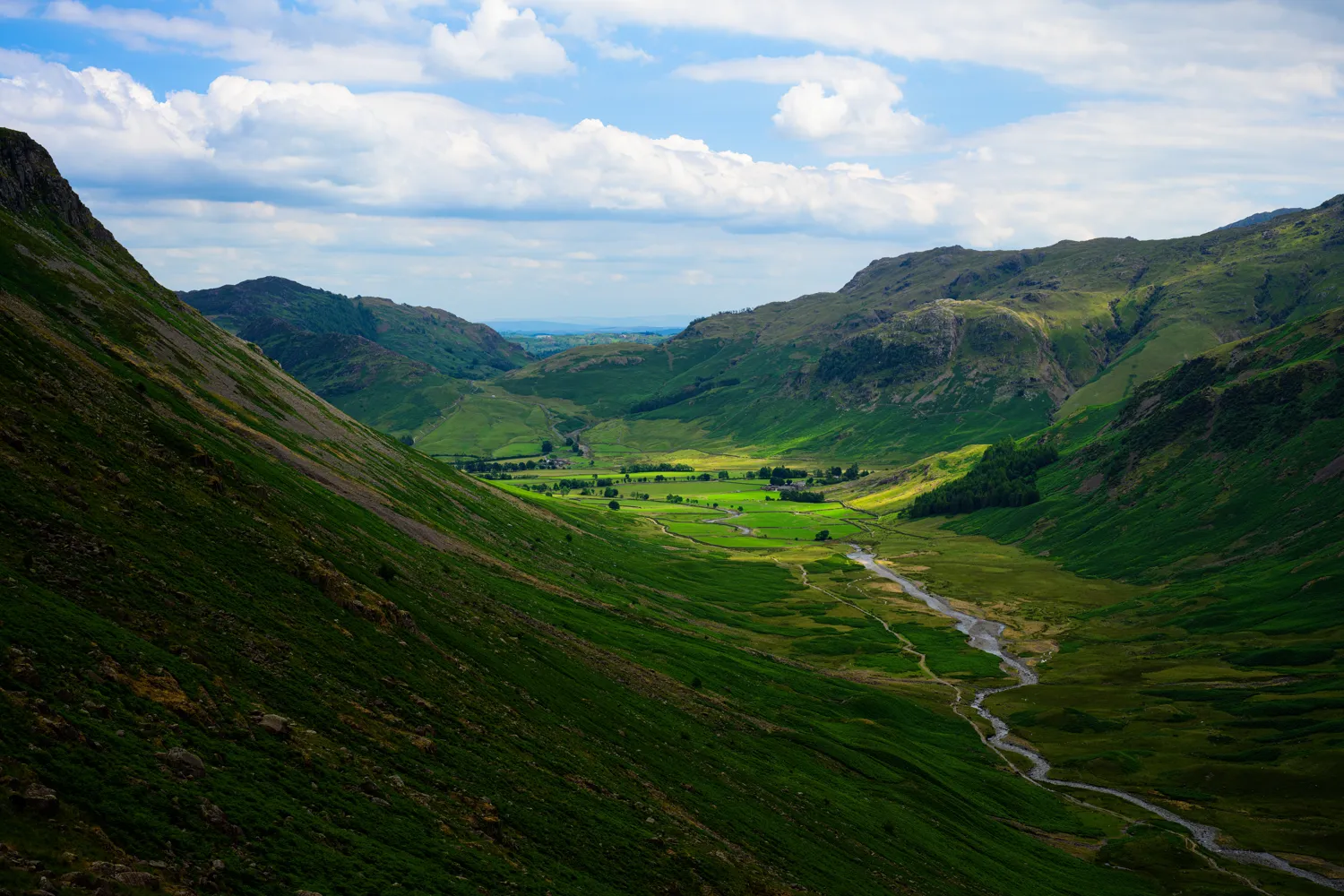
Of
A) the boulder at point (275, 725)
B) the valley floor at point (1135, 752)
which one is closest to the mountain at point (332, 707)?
the boulder at point (275, 725)

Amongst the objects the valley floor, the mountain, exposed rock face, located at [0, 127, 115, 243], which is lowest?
the valley floor

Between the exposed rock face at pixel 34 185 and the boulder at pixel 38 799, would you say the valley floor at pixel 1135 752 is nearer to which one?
the boulder at pixel 38 799

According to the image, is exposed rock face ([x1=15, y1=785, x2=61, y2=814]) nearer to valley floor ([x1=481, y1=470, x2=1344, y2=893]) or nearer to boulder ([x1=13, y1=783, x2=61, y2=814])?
boulder ([x1=13, y1=783, x2=61, y2=814])

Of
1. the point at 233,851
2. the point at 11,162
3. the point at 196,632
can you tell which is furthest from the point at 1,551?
the point at 11,162

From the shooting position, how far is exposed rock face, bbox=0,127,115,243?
136500 millimetres

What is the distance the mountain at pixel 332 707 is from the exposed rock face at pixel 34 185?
1353 mm

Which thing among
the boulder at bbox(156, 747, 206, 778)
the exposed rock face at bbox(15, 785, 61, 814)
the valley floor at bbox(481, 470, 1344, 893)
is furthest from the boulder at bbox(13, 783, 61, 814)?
the valley floor at bbox(481, 470, 1344, 893)

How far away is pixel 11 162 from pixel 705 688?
135 metres

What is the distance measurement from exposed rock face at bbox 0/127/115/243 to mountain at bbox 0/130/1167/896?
1.35 meters

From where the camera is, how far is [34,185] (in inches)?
5694

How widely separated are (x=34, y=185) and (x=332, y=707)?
13611cm

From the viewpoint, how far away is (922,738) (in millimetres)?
136625

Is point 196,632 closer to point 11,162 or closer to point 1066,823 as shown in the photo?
point 1066,823

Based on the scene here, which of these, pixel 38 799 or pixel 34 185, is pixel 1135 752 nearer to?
pixel 38 799
